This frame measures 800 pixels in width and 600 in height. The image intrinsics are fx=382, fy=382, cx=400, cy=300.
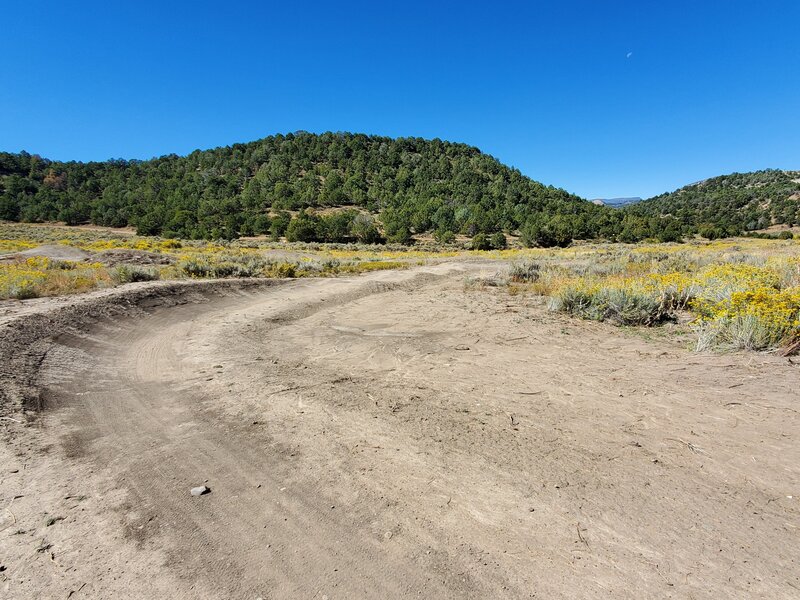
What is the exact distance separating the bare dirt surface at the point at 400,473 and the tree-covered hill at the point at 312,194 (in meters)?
55.2

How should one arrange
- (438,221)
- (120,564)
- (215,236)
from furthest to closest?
(438,221)
(215,236)
(120,564)

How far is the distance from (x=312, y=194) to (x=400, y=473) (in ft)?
320

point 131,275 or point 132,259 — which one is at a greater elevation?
point 132,259

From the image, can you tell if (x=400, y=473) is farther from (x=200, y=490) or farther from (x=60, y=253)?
(x=60, y=253)

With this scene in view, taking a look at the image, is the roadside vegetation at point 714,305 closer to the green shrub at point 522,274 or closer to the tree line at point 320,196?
the green shrub at point 522,274

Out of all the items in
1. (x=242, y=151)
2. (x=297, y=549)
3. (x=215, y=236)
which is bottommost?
(x=297, y=549)

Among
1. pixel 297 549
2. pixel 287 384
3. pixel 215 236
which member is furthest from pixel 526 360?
pixel 215 236

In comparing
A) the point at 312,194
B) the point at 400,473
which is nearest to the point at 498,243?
the point at 400,473

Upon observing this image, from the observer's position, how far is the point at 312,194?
94562 millimetres

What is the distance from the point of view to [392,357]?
6758 mm

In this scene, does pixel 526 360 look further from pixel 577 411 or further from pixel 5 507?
pixel 5 507

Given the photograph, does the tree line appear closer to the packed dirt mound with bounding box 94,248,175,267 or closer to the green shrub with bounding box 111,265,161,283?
the packed dirt mound with bounding box 94,248,175,267

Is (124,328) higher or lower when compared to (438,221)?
lower

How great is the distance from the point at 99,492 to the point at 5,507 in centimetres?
59
